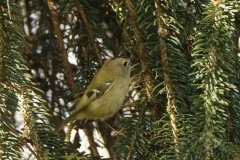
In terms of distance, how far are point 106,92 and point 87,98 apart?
215 millimetres

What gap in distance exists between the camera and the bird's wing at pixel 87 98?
236 cm

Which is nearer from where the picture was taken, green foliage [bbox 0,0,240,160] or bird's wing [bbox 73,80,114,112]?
green foliage [bbox 0,0,240,160]

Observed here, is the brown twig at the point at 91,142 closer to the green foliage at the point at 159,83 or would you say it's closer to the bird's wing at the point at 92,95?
the bird's wing at the point at 92,95

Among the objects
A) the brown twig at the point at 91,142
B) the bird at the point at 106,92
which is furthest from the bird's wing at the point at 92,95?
the brown twig at the point at 91,142

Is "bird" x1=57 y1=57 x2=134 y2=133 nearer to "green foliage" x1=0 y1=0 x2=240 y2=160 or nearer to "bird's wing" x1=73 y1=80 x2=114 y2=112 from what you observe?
"bird's wing" x1=73 y1=80 x2=114 y2=112

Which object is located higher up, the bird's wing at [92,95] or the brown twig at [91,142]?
the bird's wing at [92,95]

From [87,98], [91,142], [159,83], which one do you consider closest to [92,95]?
[87,98]

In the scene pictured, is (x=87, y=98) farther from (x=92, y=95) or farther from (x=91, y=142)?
(x=91, y=142)

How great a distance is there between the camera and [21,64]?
5.89 ft

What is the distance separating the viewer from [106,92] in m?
2.67

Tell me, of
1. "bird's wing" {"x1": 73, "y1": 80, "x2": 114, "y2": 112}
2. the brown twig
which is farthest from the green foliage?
the brown twig

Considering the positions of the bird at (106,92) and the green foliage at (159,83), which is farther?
the bird at (106,92)

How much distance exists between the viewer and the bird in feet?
8.05

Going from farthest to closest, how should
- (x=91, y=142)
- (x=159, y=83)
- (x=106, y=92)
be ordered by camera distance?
1. (x=106, y=92)
2. (x=91, y=142)
3. (x=159, y=83)
